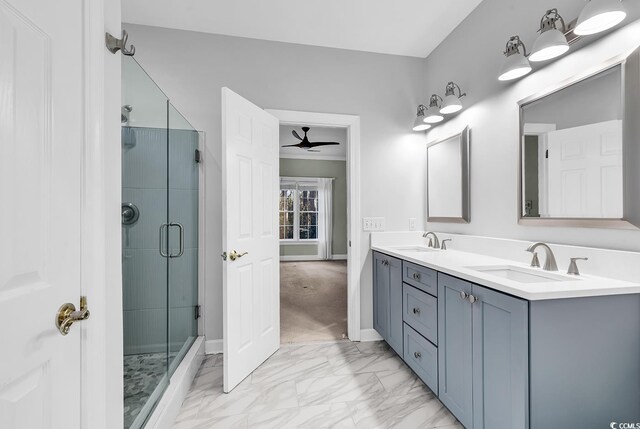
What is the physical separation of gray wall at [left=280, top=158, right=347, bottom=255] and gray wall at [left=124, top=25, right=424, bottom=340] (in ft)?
14.4

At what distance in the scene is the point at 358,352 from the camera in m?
2.45

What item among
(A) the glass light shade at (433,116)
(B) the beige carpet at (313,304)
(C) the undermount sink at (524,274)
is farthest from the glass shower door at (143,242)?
(A) the glass light shade at (433,116)

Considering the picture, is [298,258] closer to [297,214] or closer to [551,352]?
[297,214]

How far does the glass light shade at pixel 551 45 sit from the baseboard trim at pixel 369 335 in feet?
7.66

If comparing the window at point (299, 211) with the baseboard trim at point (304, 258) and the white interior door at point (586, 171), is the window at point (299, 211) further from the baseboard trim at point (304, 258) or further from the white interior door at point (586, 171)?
the white interior door at point (586, 171)

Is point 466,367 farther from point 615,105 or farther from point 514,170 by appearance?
point 615,105

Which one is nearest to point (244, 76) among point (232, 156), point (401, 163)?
point (232, 156)

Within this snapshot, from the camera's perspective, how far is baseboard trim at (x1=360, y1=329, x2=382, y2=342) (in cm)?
268

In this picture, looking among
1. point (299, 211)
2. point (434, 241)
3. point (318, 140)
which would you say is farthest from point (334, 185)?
point (434, 241)

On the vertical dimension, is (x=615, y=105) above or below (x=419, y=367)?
above

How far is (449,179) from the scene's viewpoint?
246cm

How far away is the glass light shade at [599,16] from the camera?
1.18 m

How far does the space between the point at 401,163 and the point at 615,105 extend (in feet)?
5.23

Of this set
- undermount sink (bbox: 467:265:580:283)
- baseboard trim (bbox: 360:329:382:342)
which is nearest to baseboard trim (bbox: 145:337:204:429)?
baseboard trim (bbox: 360:329:382:342)
